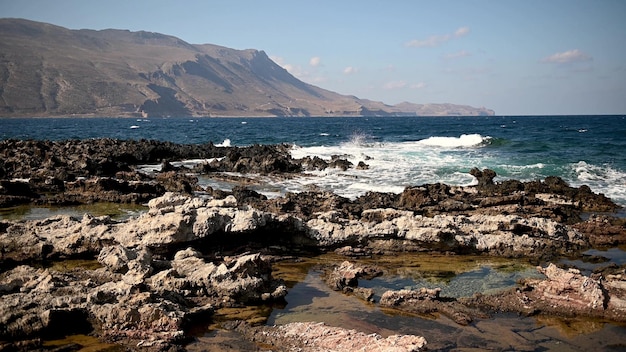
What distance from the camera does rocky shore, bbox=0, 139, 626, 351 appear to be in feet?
22.4

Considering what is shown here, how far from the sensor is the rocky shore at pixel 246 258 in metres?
6.82

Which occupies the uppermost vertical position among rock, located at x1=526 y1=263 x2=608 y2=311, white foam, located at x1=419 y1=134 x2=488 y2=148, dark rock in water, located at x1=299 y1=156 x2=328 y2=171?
white foam, located at x1=419 y1=134 x2=488 y2=148

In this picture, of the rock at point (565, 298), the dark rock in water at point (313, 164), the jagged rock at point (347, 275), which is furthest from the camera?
the dark rock in water at point (313, 164)

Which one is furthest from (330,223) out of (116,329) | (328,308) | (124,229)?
(116,329)

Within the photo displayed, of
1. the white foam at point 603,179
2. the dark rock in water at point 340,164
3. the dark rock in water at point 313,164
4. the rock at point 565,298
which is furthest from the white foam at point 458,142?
the rock at point 565,298

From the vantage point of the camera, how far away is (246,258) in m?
8.80

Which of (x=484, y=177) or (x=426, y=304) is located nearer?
(x=426, y=304)

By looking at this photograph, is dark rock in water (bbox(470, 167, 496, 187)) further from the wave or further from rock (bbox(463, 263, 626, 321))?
the wave

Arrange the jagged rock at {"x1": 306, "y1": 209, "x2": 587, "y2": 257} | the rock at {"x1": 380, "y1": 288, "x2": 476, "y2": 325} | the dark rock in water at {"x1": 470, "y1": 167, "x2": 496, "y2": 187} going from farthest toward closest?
the dark rock in water at {"x1": 470, "y1": 167, "x2": 496, "y2": 187}
the jagged rock at {"x1": 306, "y1": 209, "x2": 587, "y2": 257}
the rock at {"x1": 380, "y1": 288, "x2": 476, "y2": 325}

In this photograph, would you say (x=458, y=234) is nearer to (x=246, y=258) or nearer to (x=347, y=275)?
(x=347, y=275)

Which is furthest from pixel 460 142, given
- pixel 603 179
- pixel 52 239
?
pixel 52 239

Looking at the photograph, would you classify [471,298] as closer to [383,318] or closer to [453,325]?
[453,325]

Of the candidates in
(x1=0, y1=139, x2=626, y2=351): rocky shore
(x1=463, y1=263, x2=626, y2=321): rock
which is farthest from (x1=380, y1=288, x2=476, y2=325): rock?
(x1=463, y1=263, x2=626, y2=321): rock

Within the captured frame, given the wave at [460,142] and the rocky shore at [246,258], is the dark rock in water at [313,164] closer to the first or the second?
the rocky shore at [246,258]
